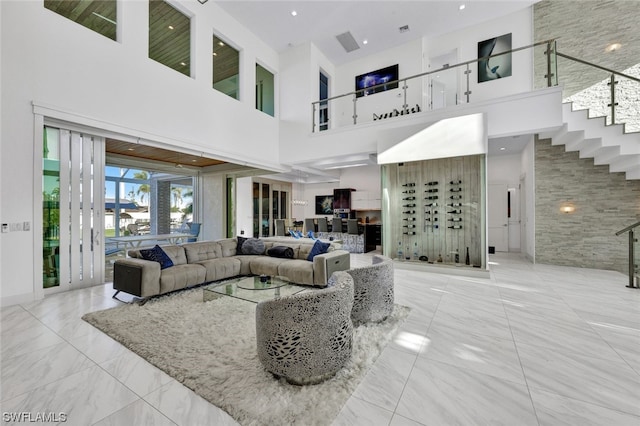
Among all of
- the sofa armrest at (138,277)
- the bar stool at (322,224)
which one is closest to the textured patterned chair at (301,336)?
the sofa armrest at (138,277)

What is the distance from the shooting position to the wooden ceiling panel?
19.6 ft

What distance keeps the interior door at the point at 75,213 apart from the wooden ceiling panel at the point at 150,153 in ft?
2.58

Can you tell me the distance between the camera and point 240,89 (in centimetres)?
768

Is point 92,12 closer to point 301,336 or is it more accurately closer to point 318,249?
point 318,249

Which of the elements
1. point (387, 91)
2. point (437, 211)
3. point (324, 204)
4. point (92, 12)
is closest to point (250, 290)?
point (437, 211)

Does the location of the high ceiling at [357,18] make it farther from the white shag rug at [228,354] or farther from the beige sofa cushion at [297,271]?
the white shag rug at [228,354]

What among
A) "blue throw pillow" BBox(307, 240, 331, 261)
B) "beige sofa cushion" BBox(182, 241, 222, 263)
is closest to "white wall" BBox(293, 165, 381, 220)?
"blue throw pillow" BBox(307, 240, 331, 261)

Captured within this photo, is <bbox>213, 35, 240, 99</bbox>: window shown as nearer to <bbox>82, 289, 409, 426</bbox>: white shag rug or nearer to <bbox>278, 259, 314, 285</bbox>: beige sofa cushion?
<bbox>278, 259, 314, 285</bbox>: beige sofa cushion

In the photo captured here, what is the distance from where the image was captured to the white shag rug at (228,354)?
1814 mm

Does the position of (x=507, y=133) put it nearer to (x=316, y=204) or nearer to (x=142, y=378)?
(x=142, y=378)

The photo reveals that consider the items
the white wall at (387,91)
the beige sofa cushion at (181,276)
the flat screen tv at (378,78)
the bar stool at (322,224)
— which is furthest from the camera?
the bar stool at (322,224)

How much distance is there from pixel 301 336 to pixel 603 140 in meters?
7.24

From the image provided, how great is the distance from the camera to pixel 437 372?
226 cm

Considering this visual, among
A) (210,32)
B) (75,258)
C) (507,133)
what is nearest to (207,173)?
(210,32)
